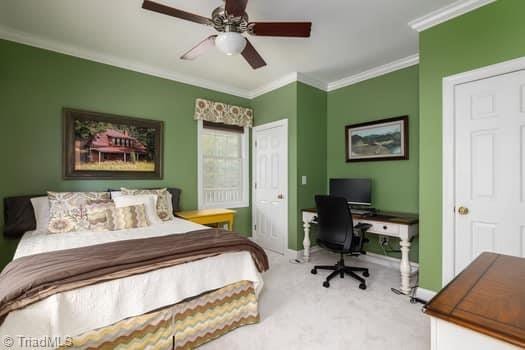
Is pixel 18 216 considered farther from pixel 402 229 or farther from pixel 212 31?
pixel 402 229

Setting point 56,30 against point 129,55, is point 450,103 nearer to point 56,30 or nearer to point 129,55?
point 129,55

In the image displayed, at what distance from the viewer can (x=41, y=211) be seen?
8.46 ft

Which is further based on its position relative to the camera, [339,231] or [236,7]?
[339,231]

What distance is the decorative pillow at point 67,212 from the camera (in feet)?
8.00

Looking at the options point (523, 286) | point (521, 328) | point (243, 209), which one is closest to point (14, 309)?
point (521, 328)

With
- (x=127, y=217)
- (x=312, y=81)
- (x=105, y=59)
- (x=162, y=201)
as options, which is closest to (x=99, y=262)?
(x=127, y=217)

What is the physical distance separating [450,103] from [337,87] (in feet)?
6.55

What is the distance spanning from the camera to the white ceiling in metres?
2.22

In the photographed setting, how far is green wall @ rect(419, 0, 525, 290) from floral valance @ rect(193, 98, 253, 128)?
265 centimetres

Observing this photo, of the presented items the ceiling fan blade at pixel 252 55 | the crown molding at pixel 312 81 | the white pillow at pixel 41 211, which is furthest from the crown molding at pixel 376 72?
the white pillow at pixel 41 211

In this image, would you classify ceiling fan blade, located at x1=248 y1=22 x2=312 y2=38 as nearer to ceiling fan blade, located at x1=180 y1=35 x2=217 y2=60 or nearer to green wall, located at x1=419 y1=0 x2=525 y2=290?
ceiling fan blade, located at x1=180 y1=35 x2=217 y2=60

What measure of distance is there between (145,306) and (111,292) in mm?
230

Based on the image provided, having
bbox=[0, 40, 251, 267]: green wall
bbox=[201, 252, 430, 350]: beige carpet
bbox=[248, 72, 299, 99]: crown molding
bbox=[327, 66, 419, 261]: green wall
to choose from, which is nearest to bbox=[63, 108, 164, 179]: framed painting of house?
bbox=[0, 40, 251, 267]: green wall

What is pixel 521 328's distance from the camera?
65 cm
